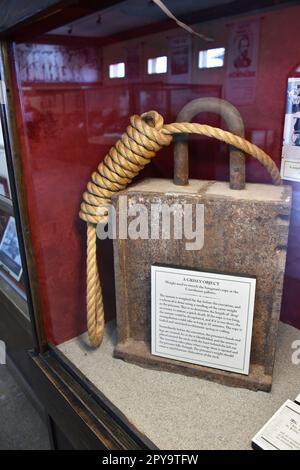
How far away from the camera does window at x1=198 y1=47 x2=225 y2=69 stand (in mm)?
790

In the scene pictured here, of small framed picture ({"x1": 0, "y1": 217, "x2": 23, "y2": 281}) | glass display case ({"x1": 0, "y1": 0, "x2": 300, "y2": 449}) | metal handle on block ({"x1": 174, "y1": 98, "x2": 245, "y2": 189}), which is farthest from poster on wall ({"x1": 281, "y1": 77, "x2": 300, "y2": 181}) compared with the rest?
small framed picture ({"x1": 0, "y1": 217, "x2": 23, "y2": 281})

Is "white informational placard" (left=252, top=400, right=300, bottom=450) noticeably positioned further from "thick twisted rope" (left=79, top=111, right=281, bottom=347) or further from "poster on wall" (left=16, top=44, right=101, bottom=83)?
"poster on wall" (left=16, top=44, right=101, bottom=83)

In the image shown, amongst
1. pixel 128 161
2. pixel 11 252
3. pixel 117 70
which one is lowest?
pixel 11 252

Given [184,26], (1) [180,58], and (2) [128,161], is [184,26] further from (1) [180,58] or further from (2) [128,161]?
(2) [128,161]

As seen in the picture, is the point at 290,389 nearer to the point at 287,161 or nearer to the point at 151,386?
the point at 151,386

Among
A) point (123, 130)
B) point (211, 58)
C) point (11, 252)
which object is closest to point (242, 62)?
point (211, 58)

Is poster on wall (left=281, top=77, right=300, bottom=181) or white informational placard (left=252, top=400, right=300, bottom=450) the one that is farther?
poster on wall (left=281, top=77, right=300, bottom=181)

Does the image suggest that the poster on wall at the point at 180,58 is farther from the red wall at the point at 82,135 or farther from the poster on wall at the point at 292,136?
the poster on wall at the point at 292,136

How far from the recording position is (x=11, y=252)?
1160 mm

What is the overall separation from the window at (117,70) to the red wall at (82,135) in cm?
2

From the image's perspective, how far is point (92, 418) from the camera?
720mm

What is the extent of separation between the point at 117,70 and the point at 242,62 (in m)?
0.26

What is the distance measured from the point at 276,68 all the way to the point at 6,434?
135 cm

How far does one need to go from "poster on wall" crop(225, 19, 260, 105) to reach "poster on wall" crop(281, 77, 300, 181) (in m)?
0.08
